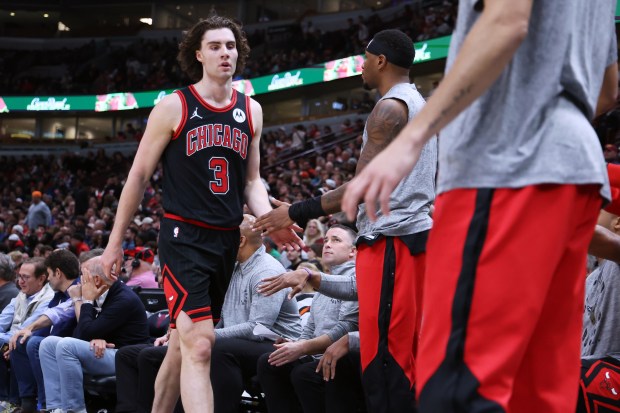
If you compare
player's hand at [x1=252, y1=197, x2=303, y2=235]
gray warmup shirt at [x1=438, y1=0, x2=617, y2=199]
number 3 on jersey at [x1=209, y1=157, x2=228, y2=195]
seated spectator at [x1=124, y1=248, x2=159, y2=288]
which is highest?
gray warmup shirt at [x1=438, y1=0, x2=617, y2=199]

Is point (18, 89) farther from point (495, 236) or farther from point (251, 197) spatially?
point (495, 236)

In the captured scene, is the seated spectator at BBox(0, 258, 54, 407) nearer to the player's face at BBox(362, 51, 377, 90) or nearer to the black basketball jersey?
the black basketball jersey

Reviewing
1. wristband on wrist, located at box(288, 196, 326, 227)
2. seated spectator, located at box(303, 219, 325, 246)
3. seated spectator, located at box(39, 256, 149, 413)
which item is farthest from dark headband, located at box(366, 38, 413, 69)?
seated spectator, located at box(303, 219, 325, 246)

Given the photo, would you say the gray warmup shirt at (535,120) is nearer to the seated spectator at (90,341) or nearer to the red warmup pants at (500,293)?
the red warmup pants at (500,293)

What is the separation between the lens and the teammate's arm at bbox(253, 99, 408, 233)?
140 inches

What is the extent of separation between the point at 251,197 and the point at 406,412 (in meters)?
1.51

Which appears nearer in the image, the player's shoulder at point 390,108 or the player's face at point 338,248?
the player's shoulder at point 390,108

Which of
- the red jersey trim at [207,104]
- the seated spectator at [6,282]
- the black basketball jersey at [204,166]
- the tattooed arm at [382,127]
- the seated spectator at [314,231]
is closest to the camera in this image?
the tattooed arm at [382,127]

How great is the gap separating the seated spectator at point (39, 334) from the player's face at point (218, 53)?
3598mm

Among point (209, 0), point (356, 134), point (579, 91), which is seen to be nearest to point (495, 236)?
point (579, 91)

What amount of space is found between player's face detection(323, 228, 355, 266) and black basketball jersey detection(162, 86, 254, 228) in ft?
4.09

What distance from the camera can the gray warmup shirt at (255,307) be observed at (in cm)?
571

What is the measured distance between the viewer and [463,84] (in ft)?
6.01

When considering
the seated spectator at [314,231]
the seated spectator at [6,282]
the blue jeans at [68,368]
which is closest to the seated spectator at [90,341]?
the blue jeans at [68,368]
